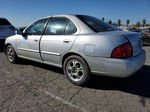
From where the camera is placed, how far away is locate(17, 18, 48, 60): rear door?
155 inches

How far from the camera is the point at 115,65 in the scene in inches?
105

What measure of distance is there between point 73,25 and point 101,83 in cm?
147

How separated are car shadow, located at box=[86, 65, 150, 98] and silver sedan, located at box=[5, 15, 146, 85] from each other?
0.44m

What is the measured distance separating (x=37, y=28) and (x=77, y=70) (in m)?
1.78

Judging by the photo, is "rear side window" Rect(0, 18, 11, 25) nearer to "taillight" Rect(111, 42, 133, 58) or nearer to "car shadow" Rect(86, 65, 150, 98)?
"car shadow" Rect(86, 65, 150, 98)

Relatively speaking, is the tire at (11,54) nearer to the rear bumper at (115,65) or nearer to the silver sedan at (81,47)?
the silver sedan at (81,47)

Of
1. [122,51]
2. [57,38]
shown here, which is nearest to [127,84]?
[122,51]

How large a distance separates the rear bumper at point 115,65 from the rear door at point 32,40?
1.71 meters

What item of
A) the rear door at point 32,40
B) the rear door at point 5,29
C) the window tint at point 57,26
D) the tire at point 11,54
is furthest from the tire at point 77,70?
the rear door at point 5,29

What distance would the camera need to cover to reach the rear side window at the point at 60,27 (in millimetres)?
3327

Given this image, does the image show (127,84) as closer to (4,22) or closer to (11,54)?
(11,54)

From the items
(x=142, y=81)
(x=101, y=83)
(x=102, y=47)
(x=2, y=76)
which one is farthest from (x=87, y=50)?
(x=2, y=76)

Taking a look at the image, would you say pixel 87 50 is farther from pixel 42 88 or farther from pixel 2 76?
pixel 2 76

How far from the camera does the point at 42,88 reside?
3.16 metres
